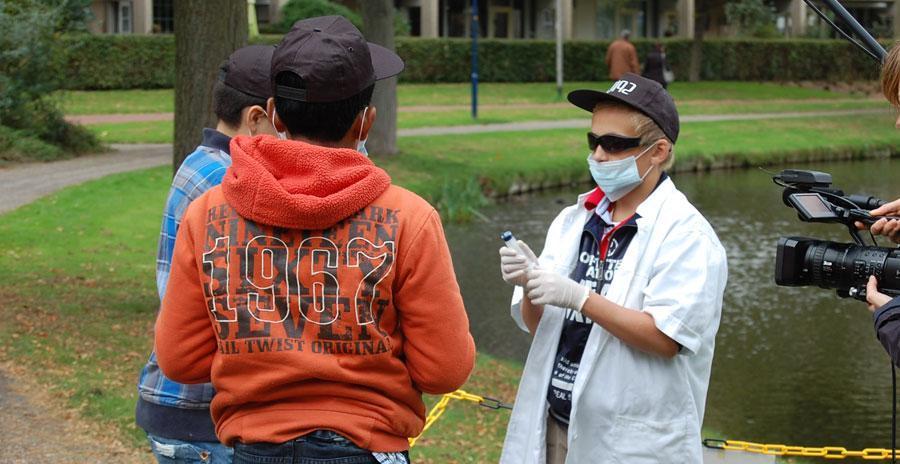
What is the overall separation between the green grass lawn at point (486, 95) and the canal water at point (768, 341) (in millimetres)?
11270

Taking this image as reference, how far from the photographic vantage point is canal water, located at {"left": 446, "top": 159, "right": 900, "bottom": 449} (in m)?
8.37

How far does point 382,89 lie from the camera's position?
1772 centimetres

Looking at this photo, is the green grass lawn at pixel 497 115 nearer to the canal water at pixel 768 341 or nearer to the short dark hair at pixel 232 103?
the canal water at pixel 768 341

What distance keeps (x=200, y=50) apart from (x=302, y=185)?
238 inches

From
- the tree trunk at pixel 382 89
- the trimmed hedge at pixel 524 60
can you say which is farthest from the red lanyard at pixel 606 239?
the trimmed hedge at pixel 524 60

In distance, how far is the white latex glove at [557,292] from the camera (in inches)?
134

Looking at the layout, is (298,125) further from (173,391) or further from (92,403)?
(92,403)

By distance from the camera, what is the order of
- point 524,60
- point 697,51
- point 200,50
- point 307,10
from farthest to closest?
1. point 697,51
2. point 524,60
3. point 307,10
4. point 200,50

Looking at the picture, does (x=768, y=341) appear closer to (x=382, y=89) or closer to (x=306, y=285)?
(x=306, y=285)

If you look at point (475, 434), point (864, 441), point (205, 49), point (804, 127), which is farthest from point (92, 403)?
point (804, 127)

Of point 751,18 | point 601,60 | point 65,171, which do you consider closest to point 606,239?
point 65,171

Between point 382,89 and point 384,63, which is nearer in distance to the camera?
point 384,63

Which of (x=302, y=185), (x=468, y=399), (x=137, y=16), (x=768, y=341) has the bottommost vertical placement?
(x=768, y=341)

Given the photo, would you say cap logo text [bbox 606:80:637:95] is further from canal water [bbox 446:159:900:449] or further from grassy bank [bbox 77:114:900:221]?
grassy bank [bbox 77:114:900:221]
